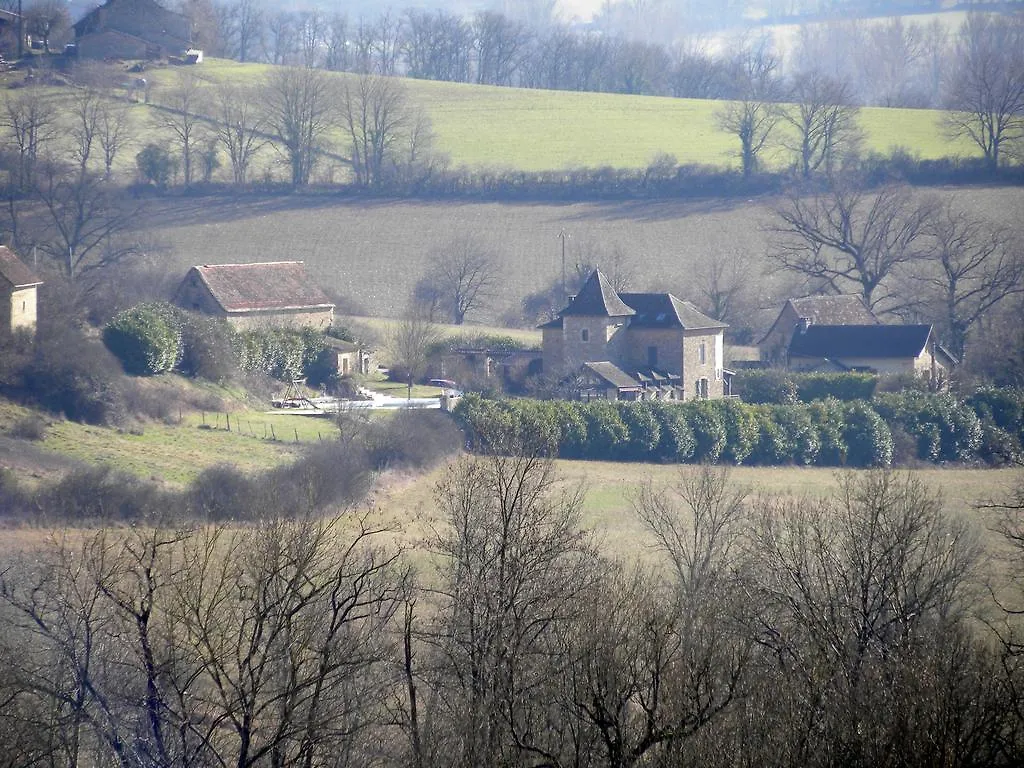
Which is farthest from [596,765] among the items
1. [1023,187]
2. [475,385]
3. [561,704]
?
[1023,187]

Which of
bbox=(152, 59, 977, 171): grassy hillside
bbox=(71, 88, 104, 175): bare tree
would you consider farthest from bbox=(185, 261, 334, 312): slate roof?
bbox=(152, 59, 977, 171): grassy hillside

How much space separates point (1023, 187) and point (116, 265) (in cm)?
4252

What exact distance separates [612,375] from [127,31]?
4870 cm

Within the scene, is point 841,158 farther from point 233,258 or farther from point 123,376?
point 123,376

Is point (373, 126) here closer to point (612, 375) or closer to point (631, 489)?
point (612, 375)

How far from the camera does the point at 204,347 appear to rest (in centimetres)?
3934

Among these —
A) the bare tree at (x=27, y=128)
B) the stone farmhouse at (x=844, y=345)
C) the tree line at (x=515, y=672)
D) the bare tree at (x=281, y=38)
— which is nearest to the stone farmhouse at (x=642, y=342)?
the stone farmhouse at (x=844, y=345)

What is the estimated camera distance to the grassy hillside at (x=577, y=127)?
75.1 metres

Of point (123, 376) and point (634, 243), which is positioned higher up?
point (634, 243)

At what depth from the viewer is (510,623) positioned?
13.7 metres

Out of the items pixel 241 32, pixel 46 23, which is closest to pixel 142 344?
pixel 46 23

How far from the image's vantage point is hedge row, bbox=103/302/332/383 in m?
37.4

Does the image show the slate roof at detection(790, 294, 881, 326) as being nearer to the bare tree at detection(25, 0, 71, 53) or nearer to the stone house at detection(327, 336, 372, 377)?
the stone house at detection(327, 336, 372, 377)

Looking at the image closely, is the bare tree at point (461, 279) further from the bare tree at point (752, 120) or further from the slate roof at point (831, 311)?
the bare tree at point (752, 120)
